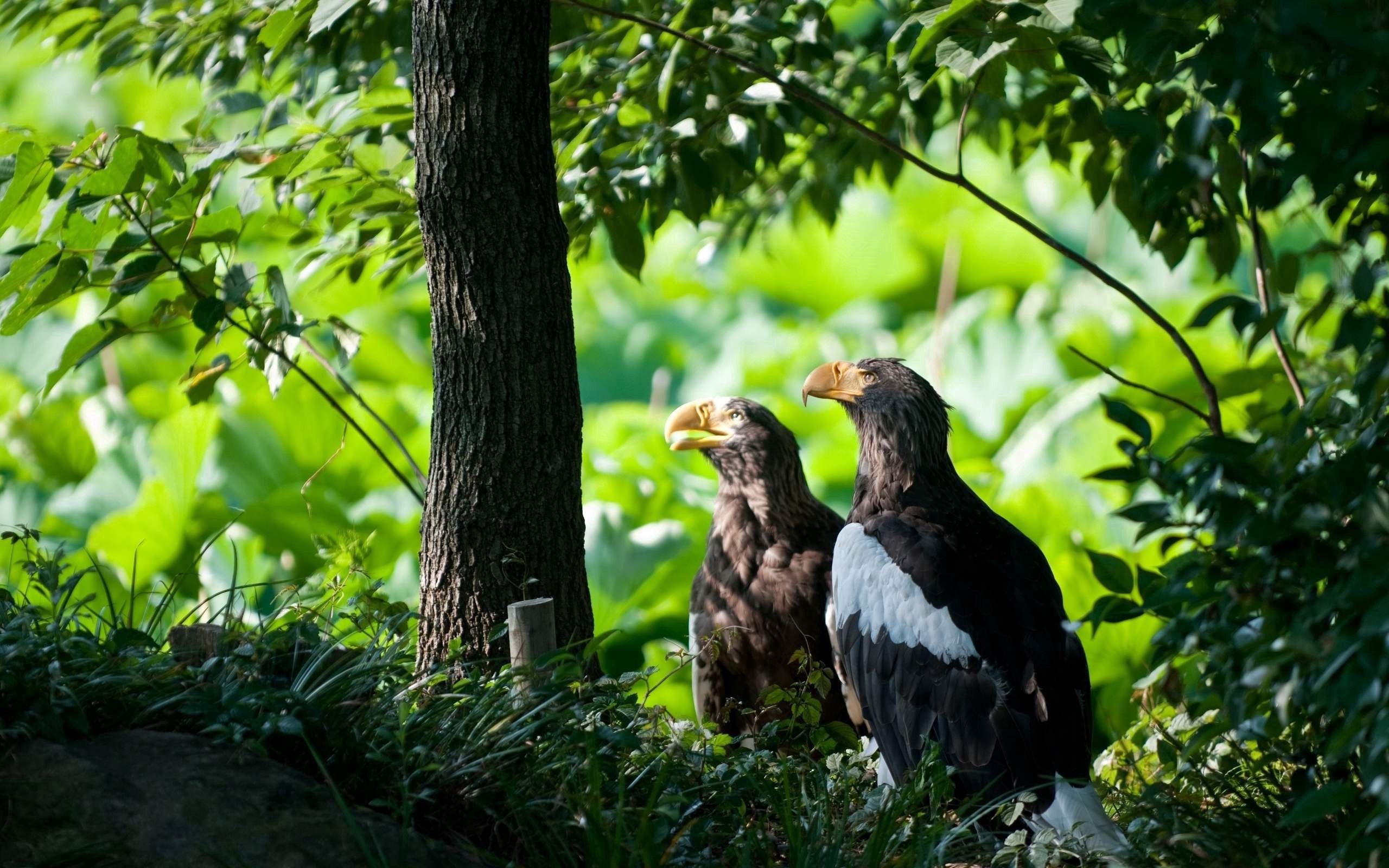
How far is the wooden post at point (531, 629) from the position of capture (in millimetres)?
2156

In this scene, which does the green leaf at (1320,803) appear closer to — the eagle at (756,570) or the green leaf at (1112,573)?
the green leaf at (1112,573)

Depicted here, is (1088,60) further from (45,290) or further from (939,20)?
(45,290)

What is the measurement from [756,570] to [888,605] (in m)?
0.59

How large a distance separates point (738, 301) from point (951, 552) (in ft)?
24.2

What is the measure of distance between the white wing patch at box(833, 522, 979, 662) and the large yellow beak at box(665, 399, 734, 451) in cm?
73

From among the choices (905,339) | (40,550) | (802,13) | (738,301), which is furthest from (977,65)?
(738,301)

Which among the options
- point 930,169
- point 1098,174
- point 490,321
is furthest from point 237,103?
point 1098,174

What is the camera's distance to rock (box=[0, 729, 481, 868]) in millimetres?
1704

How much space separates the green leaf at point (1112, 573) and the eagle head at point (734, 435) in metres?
1.39

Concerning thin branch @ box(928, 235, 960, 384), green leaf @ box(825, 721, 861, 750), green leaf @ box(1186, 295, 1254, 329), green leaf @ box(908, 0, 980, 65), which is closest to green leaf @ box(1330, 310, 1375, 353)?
green leaf @ box(1186, 295, 1254, 329)

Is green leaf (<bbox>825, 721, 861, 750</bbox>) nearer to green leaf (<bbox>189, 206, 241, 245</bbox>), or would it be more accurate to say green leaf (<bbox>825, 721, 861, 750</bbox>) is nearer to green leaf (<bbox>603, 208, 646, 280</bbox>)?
green leaf (<bbox>603, 208, 646, 280</bbox>)

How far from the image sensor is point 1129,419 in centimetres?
155

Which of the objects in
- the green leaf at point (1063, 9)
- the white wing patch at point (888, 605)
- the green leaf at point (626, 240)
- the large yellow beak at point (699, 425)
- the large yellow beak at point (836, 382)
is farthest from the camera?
the large yellow beak at point (699, 425)

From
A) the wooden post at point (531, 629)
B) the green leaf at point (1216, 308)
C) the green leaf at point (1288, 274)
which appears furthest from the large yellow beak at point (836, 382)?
the green leaf at point (1216, 308)
